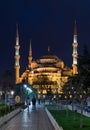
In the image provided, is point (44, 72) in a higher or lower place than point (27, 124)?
higher

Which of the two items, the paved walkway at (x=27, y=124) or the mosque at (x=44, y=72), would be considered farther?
the mosque at (x=44, y=72)

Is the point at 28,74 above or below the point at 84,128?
above

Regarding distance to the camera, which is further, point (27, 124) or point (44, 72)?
point (44, 72)

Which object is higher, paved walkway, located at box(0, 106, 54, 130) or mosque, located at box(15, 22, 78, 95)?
mosque, located at box(15, 22, 78, 95)

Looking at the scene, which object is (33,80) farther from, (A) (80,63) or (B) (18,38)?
(A) (80,63)

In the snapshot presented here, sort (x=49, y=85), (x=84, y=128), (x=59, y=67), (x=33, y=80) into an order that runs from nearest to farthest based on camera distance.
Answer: (x=84, y=128)
(x=49, y=85)
(x=33, y=80)
(x=59, y=67)

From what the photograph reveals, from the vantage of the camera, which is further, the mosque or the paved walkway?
the mosque

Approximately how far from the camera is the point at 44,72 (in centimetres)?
16650

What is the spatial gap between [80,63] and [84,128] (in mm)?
3833

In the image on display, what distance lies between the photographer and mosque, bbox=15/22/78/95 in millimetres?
149750

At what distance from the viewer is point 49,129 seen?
25.0m

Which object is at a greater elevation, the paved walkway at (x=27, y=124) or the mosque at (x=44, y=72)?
the mosque at (x=44, y=72)

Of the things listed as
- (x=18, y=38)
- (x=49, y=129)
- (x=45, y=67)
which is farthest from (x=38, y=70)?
(x=49, y=129)

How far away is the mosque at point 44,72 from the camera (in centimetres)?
14975
